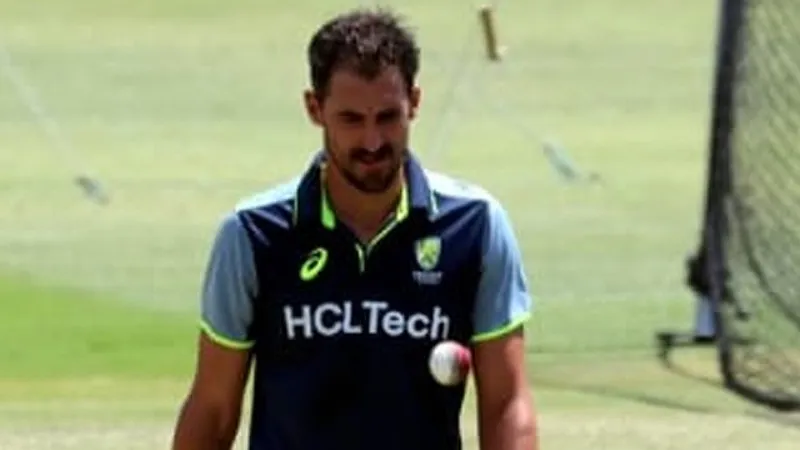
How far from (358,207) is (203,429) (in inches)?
21.4

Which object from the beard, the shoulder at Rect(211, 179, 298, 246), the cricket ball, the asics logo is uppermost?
the beard

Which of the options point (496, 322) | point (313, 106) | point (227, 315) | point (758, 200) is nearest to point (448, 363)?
point (496, 322)

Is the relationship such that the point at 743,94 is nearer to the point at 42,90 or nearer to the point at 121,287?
the point at 121,287

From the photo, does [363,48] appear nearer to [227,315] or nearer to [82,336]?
[227,315]

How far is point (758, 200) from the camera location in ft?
44.9

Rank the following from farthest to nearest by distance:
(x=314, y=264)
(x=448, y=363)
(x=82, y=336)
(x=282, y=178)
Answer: (x=282, y=178)
(x=82, y=336)
(x=314, y=264)
(x=448, y=363)

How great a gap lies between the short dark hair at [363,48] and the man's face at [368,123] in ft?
0.06

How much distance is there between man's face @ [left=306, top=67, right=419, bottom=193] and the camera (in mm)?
5270

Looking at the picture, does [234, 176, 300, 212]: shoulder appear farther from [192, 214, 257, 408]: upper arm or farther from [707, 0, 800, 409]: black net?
[707, 0, 800, 409]: black net

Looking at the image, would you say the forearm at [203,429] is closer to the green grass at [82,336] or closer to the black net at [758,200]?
the black net at [758,200]

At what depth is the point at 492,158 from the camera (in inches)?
856

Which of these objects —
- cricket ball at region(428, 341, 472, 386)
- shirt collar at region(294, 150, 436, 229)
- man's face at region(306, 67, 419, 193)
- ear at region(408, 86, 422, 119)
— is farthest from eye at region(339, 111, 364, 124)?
cricket ball at region(428, 341, 472, 386)

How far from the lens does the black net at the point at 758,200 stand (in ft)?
41.9

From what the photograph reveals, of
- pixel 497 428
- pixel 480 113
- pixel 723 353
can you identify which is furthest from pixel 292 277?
pixel 480 113
